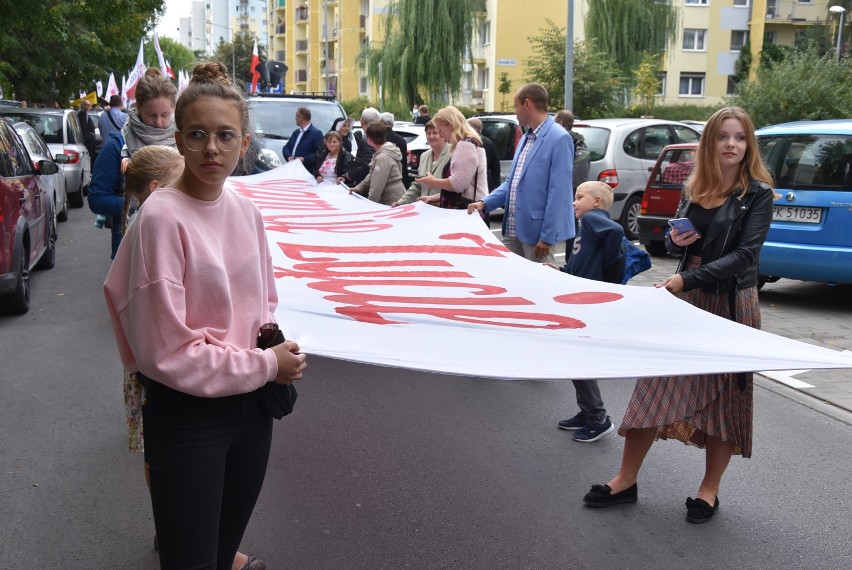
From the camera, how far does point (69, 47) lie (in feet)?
97.3

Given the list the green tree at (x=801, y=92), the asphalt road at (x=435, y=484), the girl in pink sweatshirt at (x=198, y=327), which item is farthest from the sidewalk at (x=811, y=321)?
the green tree at (x=801, y=92)

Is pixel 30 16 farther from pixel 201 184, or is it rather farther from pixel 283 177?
pixel 201 184

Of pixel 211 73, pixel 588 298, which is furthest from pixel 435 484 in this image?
A: pixel 211 73

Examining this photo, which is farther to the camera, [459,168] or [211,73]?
[459,168]

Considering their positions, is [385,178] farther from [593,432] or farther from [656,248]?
[656,248]

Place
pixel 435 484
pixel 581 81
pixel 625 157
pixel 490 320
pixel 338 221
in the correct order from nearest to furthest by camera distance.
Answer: pixel 490 320, pixel 435 484, pixel 338 221, pixel 625 157, pixel 581 81

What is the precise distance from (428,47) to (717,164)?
133 ft

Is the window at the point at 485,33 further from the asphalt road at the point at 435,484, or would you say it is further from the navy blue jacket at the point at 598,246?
the navy blue jacket at the point at 598,246

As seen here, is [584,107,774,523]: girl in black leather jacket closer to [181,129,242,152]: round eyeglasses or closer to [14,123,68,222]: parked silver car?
[181,129,242,152]: round eyeglasses

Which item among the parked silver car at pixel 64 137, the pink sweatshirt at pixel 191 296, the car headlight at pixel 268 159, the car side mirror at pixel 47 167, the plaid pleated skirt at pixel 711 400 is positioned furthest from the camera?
the parked silver car at pixel 64 137

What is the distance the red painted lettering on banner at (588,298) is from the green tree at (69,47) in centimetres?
1776

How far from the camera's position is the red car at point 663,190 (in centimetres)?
1209

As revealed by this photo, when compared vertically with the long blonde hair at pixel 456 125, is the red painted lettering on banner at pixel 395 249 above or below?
below

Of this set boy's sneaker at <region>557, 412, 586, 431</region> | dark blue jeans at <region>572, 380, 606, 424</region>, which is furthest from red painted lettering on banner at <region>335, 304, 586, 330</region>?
boy's sneaker at <region>557, 412, 586, 431</region>
